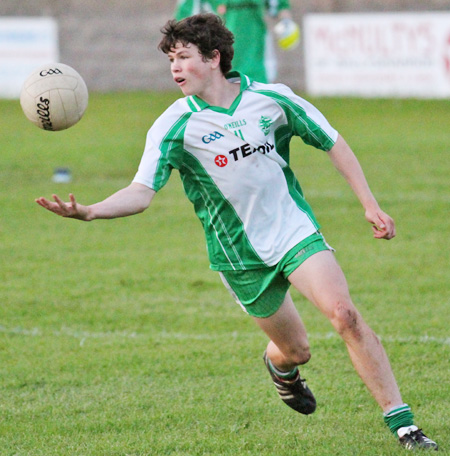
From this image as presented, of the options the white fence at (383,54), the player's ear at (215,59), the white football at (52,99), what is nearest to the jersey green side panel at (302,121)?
the player's ear at (215,59)

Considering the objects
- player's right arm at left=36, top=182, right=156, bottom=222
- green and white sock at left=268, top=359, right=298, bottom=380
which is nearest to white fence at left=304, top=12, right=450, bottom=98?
green and white sock at left=268, top=359, right=298, bottom=380

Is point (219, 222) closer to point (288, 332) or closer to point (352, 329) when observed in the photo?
point (288, 332)

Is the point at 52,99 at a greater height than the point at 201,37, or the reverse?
the point at 201,37

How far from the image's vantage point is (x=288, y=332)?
16.5 ft

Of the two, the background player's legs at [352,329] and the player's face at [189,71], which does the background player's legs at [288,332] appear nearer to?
the background player's legs at [352,329]

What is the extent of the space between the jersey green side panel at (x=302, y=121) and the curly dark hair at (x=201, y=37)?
305 mm

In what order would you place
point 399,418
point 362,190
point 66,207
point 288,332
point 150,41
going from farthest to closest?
point 150,41 < point 288,332 < point 362,190 < point 399,418 < point 66,207

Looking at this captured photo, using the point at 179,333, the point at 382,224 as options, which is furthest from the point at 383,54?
the point at 382,224

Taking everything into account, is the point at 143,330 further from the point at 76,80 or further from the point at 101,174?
the point at 101,174

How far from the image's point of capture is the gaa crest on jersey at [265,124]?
4898 millimetres

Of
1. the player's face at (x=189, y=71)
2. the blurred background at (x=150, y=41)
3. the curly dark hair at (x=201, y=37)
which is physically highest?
the curly dark hair at (x=201, y=37)

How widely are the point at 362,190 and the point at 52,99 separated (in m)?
1.82

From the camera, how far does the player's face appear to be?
489 cm

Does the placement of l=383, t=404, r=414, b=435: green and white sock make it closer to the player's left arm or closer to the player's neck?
the player's left arm
